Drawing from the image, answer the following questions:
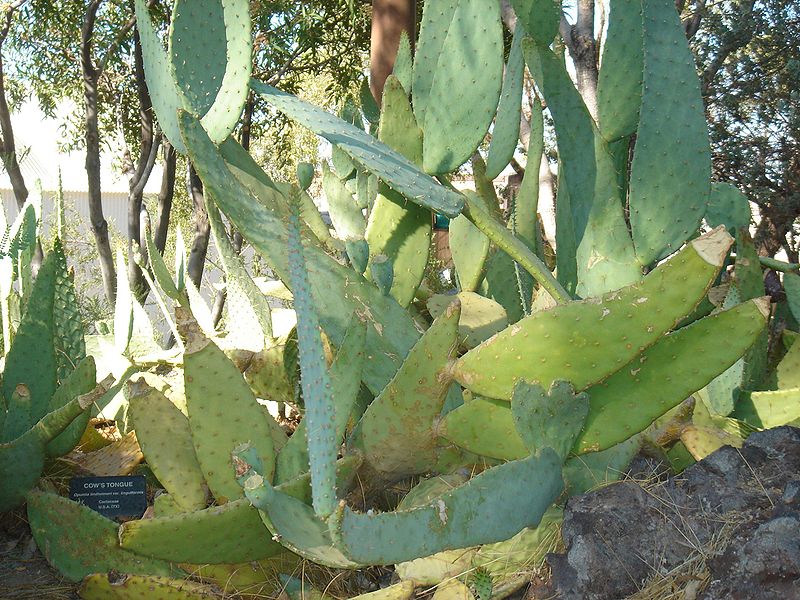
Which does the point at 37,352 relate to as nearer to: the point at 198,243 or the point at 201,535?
the point at 201,535

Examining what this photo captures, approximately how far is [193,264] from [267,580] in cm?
→ 428

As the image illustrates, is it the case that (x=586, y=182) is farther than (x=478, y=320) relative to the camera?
No

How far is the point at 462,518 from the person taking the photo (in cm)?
141

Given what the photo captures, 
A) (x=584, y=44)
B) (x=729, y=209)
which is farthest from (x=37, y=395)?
(x=584, y=44)

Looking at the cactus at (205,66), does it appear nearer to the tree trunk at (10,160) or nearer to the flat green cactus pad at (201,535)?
the flat green cactus pad at (201,535)

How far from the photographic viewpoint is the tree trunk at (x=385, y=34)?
3.46 m

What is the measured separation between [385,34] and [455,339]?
217cm

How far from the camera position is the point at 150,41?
6.70ft

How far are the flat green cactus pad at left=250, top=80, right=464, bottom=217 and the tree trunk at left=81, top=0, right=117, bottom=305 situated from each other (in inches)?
153

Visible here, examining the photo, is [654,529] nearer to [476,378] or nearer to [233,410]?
[476,378]

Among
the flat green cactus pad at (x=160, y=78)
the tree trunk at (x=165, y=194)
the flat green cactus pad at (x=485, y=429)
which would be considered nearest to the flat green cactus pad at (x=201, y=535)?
the flat green cactus pad at (x=485, y=429)

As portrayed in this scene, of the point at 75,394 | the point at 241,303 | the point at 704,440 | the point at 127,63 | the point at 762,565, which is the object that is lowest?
the point at 762,565

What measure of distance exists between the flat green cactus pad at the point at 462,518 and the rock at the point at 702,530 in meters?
0.11

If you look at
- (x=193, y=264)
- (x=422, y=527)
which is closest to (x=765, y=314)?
(x=422, y=527)
